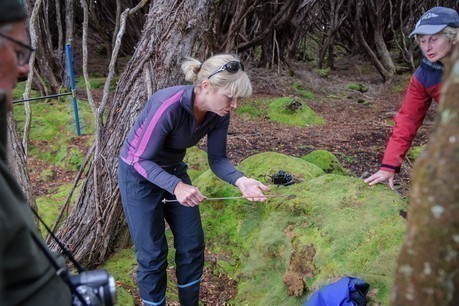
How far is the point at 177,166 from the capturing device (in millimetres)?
3191

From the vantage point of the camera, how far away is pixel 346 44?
18.6 m

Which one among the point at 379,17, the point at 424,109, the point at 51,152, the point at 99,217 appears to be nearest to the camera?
the point at 424,109

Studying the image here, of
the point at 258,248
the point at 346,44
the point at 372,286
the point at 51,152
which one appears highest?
the point at 372,286

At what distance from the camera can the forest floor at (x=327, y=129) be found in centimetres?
610

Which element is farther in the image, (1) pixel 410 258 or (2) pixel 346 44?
(2) pixel 346 44

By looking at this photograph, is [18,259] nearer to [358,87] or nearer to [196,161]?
[196,161]

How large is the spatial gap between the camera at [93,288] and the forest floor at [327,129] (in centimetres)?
204

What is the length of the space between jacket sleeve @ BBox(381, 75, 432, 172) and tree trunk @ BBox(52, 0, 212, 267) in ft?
6.18

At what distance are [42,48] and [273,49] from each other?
243 inches

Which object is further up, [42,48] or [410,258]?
[410,258]

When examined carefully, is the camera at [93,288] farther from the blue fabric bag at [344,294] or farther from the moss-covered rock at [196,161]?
the moss-covered rock at [196,161]

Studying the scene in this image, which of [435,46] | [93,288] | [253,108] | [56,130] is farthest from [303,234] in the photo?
[253,108]

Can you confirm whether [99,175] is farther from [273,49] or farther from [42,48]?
[273,49]

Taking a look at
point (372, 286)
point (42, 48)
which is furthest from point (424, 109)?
point (42, 48)
